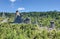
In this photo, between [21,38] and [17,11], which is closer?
[21,38]

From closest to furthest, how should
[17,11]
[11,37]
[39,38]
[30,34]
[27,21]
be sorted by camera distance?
[39,38], [11,37], [30,34], [27,21], [17,11]

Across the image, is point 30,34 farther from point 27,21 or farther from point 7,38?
point 27,21

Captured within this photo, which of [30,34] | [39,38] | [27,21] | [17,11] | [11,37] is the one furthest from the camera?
[17,11]

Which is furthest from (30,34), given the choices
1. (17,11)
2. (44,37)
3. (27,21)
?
(17,11)

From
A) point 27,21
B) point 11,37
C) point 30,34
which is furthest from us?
point 27,21

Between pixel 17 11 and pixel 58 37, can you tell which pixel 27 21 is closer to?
pixel 17 11

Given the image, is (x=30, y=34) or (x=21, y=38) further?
(x=30, y=34)

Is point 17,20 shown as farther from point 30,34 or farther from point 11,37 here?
point 11,37

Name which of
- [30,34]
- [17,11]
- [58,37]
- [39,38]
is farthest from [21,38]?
[17,11]
